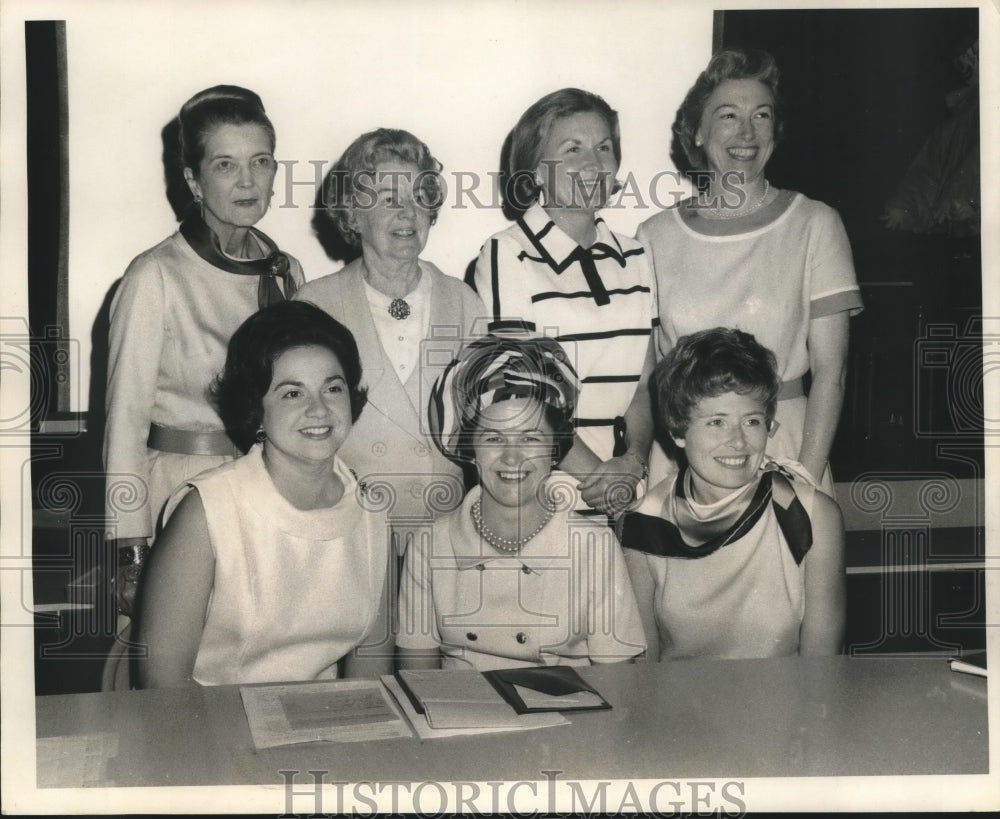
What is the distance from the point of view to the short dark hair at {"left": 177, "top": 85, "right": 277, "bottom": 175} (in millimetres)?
2650

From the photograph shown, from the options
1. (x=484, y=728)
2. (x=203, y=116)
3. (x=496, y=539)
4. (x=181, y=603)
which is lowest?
(x=484, y=728)

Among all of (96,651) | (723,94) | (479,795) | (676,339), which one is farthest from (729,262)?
(96,651)

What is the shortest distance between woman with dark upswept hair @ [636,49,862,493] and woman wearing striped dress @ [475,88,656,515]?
116mm

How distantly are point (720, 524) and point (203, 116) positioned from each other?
164cm

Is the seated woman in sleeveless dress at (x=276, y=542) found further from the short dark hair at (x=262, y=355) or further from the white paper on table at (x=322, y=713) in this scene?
the white paper on table at (x=322, y=713)

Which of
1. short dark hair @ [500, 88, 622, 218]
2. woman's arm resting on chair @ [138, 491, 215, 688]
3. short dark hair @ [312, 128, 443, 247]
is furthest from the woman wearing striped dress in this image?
woman's arm resting on chair @ [138, 491, 215, 688]

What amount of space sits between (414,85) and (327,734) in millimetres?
1555

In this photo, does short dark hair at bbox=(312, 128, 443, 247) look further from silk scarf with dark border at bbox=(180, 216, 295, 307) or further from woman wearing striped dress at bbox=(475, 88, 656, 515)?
woman wearing striped dress at bbox=(475, 88, 656, 515)

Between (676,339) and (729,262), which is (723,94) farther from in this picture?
(676,339)

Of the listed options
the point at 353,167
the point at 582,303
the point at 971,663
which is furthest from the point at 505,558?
the point at 971,663

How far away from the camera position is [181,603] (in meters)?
2.59

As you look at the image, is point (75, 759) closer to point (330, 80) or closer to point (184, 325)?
point (184, 325)

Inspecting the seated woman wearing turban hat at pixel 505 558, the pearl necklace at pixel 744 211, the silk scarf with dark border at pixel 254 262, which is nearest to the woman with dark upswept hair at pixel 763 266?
the pearl necklace at pixel 744 211

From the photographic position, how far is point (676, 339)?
2.75m
